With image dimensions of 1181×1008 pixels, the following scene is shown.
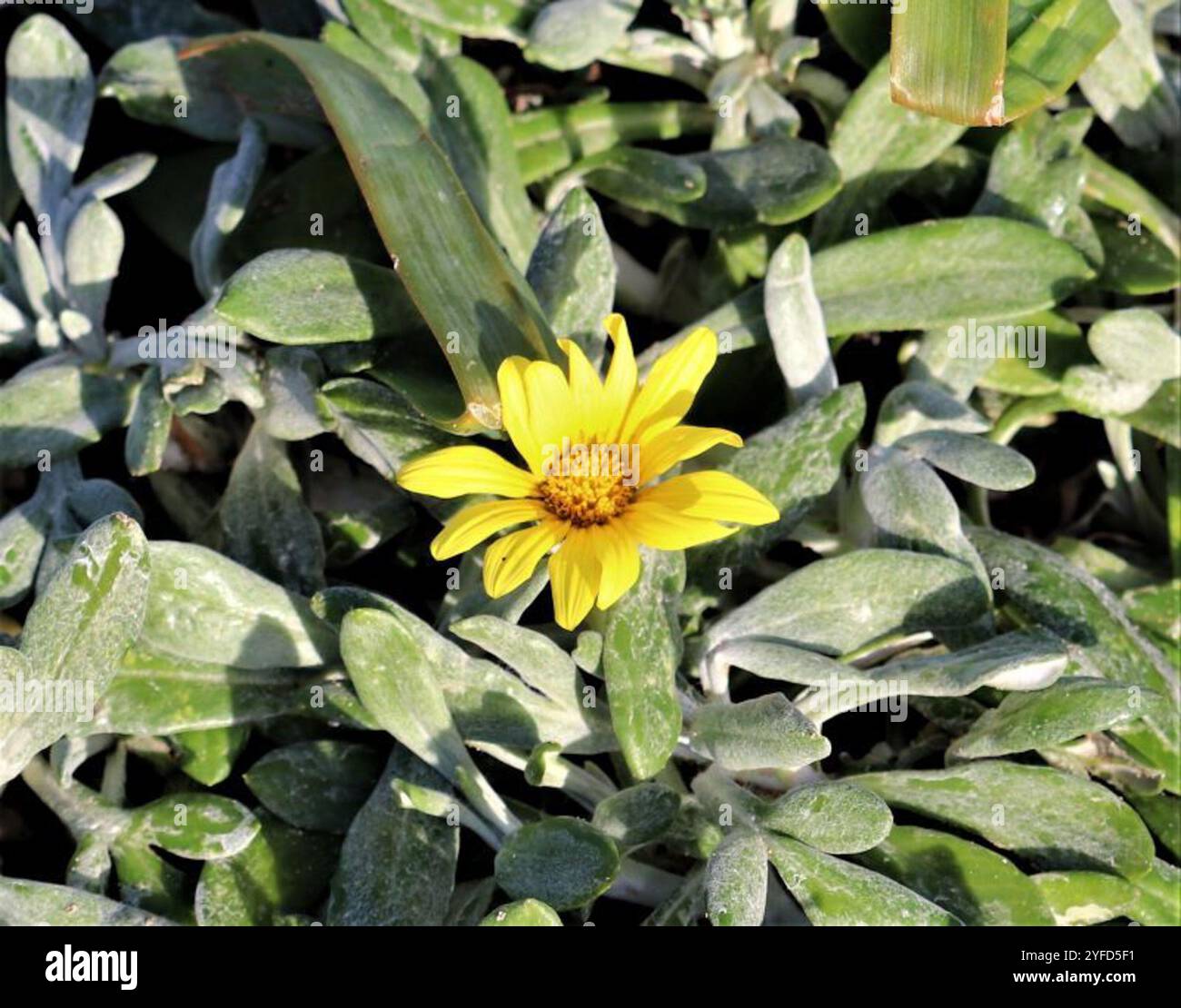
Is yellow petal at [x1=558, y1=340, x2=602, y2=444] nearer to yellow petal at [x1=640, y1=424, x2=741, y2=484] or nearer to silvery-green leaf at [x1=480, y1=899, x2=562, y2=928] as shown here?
yellow petal at [x1=640, y1=424, x2=741, y2=484]

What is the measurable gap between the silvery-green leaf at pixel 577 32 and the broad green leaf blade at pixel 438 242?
0.33 meters

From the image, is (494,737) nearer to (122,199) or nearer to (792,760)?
(792,760)

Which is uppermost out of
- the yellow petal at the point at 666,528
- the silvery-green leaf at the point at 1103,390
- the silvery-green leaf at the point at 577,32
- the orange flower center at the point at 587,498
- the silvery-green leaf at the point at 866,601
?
the silvery-green leaf at the point at 577,32

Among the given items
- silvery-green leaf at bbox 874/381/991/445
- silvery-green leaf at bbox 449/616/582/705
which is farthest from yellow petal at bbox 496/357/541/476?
silvery-green leaf at bbox 874/381/991/445

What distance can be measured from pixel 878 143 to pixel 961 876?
1.24 meters

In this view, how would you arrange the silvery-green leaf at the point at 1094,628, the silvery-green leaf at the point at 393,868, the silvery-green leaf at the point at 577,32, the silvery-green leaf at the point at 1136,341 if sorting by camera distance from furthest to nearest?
the silvery-green leaf at the point at 577,32 < the silvery-green leaf at the point at 1136,341 < the silvery-green leaf at the point at 1094,628 < the silvery-green leaf at the point at 393,868

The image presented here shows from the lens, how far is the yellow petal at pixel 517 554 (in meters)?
1.83

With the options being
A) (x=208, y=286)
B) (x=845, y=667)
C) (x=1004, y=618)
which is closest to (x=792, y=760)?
(x=845, y=667)

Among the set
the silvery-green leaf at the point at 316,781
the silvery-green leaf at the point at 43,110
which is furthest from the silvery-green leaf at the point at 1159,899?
the silvery-green leaf at the point at 43,110

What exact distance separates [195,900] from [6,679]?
1.37 ft

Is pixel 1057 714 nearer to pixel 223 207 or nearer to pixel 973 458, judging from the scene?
pixel 973 458

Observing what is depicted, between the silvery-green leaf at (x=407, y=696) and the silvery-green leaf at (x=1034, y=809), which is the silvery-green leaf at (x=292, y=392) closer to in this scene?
the silvery-green leaf at (x=407, y=696)

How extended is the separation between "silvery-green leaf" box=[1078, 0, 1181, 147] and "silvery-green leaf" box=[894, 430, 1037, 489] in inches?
30.9

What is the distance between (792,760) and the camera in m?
1.89
